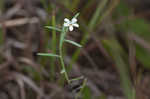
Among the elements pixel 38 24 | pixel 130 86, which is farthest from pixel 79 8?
pixel 130 86

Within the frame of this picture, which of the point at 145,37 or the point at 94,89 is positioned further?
→ the point at 145,37

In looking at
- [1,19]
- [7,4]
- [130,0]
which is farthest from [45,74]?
[130,0]

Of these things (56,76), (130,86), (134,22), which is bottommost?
(130,86)

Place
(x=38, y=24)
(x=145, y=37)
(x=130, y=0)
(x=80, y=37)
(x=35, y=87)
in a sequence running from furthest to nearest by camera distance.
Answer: (x=130, y=0), (x=145, y=37), (x=80, y=37), (x=38, y=24), (x=35, y=87)

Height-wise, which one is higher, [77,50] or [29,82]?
[77,50]

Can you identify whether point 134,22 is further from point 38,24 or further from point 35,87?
point 35,87

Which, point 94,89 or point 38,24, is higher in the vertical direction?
point 38,24

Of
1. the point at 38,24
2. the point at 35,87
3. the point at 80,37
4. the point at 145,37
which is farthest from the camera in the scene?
the point at 145,37
